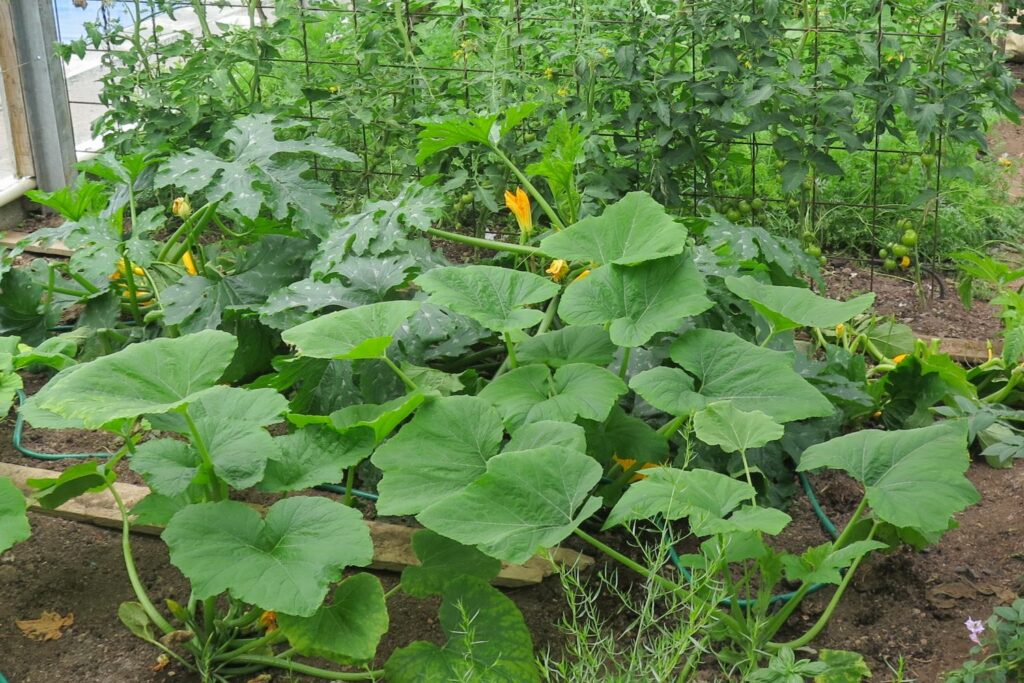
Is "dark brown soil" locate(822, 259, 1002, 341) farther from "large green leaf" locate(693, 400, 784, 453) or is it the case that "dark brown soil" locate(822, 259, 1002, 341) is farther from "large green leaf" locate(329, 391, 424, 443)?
"large green leaf" locate(329, 391, 424, 443)

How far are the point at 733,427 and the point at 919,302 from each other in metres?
2.26

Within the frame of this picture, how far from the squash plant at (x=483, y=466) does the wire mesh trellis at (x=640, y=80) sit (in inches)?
54.6

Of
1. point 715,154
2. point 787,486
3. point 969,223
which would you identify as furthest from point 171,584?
point 969,223

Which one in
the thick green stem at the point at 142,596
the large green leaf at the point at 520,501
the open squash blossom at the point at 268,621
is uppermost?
the large green leaf at the point at 520,501

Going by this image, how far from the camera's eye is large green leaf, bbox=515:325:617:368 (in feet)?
9.07

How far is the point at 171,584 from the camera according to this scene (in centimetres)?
270

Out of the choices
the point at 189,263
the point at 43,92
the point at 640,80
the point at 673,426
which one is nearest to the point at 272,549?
the point at 673,426

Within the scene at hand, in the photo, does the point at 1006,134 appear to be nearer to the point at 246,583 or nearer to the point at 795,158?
the point at 795,158

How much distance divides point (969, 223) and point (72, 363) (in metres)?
3.56

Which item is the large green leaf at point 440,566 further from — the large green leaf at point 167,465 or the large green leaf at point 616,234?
the large green leaf at point 616,234

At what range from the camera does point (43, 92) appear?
5.14 meters

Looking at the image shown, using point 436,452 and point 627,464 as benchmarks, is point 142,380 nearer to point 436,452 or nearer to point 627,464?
point 436,452

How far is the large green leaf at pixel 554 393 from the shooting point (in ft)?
8.22

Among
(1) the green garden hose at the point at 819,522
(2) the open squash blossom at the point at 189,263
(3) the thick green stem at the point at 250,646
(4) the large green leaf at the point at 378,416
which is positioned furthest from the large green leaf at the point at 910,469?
(2) the open squash blossom at the point at 189,263
